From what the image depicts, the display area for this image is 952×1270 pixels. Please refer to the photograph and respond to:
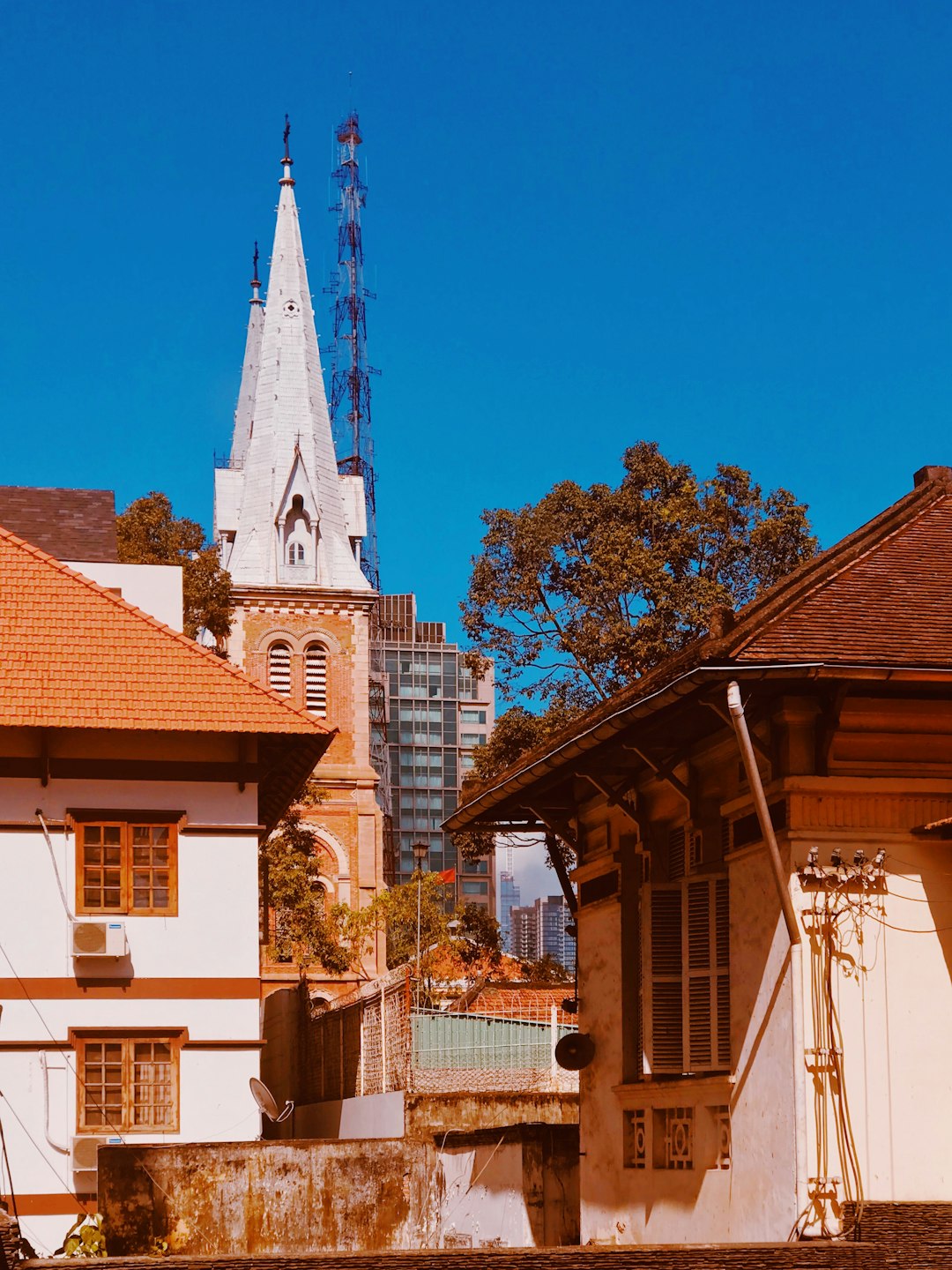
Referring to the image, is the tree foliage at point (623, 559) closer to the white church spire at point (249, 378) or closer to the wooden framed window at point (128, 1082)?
the wooden framed window at point (128, 1082)

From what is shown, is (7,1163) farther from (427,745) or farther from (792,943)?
(427,745)

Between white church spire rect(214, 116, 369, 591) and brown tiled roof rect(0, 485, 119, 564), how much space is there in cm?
5032

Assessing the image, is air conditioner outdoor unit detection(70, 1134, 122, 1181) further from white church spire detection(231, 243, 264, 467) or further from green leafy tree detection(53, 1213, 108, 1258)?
white church spire detection(231, 243, 264, 467)

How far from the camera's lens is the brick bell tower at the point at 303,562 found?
78.0 meters

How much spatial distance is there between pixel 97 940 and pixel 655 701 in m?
10.2

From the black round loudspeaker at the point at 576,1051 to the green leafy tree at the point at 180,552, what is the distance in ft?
85.6

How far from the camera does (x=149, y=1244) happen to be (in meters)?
18.9

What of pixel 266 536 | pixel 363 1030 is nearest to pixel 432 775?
pixel 266 536

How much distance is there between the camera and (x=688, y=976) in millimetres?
15336

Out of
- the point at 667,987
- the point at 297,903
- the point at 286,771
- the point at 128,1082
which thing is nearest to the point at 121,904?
the point at 128,1082

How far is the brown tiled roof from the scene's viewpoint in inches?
1164

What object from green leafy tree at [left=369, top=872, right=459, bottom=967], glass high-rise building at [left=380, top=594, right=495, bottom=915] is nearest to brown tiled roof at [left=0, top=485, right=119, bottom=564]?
green leafy tree at [left=369, top=872, right=459, bottom=967]

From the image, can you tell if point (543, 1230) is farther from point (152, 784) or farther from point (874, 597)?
point (874, 597)

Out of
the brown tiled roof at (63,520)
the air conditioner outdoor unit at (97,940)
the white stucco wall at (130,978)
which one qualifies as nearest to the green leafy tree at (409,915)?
the brown tiled roof at (63,520)
